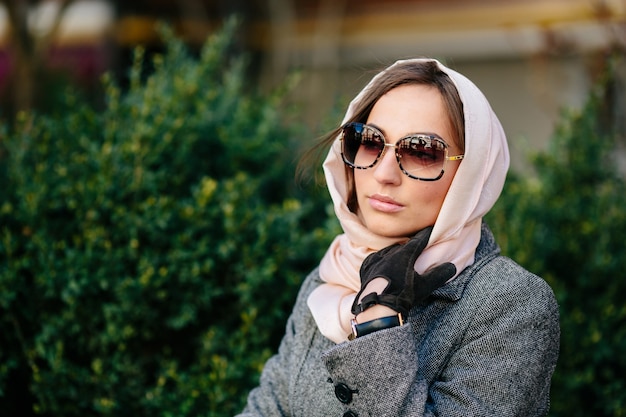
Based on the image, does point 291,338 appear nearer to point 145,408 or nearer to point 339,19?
point 145,408

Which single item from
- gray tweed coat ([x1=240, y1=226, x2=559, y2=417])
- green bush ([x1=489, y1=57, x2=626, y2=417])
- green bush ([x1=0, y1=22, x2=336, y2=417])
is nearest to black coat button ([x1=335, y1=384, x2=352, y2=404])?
gray tweed coat ([x1=240, y1=226, x2=559, y2=417])

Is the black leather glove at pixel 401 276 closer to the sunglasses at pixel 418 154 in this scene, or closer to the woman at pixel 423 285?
the woman at pixel 423 285

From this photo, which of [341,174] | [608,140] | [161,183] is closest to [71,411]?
[161,183]

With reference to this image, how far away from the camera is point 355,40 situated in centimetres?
1040

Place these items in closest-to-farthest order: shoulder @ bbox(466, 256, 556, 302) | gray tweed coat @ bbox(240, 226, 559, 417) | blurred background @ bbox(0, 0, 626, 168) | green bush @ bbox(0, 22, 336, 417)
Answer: gray tweed coat @ bbox(240, 226, 559, 417), shoulder @ bbox(466, 256, 556, 302), green bush @ bbox(0, 22, 336, 417), blurred background @ bbox(0, 0, 626, 168)

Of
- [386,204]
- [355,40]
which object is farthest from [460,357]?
[355,40]

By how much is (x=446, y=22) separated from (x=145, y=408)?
26.7 ft

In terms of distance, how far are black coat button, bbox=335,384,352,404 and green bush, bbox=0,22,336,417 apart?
3.50ft

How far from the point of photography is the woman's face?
1.88m

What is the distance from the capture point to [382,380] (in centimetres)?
168

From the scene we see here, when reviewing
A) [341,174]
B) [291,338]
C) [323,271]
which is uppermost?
[341,174]

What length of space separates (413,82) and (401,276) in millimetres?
570

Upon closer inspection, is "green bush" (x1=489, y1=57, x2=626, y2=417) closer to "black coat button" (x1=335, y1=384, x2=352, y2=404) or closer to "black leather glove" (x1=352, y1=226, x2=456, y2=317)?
"black leather glove" (x1=352, y1=226, x2=456, y2=317)

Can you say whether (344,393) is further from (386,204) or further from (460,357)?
(386,204)
